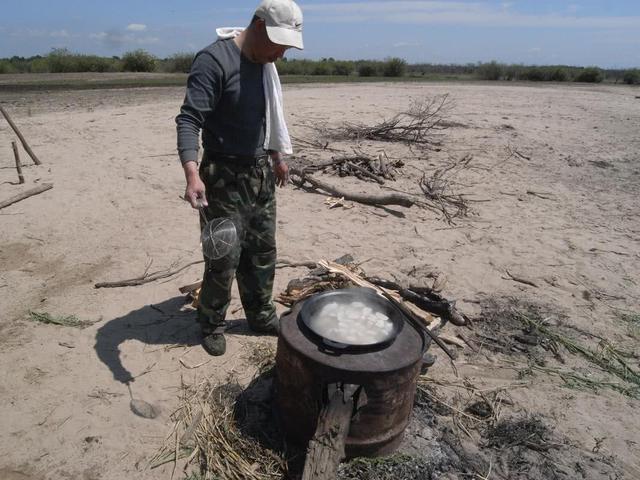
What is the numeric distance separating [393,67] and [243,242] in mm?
50319

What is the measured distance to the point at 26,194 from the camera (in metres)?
6.40

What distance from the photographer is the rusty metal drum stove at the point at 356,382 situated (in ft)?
7.69

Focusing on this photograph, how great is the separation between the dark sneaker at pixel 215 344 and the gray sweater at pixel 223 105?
1.44m

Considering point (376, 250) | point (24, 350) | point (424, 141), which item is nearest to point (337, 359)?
A: point (24, 350)

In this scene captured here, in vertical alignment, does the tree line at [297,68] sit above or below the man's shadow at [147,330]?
above

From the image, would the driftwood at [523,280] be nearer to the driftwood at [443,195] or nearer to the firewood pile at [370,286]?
the firewood pile at [370,286]

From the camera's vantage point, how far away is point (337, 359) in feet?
7.76

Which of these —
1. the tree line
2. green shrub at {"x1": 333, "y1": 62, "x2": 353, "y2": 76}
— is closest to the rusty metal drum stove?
the tree line

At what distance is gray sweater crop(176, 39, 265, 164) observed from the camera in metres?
2.77

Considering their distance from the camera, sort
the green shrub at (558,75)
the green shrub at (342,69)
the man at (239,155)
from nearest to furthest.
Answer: the man at (239,155)
the green shrub at (558,75)
the green shrub at (342,69)

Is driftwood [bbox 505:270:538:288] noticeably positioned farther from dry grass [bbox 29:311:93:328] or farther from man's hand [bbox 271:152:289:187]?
Result: dry grass [bbox 29:311:93:328]

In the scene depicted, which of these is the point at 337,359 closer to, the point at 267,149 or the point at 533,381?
the point at 267,149

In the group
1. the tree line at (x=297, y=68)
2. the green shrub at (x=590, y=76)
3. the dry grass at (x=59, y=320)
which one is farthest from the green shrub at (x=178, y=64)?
→ the dry grass at (x=59, y=320)

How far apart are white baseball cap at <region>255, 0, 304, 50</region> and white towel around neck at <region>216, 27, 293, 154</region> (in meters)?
0.32
